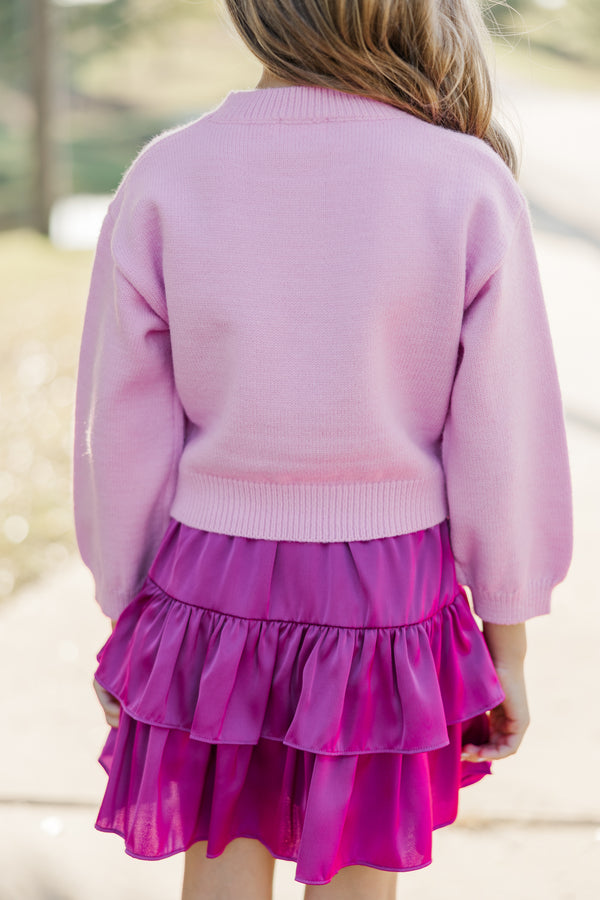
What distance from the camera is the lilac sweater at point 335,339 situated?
4.00 ft

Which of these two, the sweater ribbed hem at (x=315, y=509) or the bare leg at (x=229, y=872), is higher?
the sweater ribbed hem at (x=315, y=509)

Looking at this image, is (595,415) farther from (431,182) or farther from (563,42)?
(563,42)

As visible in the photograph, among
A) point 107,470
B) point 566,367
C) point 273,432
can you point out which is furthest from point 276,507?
point 566,367

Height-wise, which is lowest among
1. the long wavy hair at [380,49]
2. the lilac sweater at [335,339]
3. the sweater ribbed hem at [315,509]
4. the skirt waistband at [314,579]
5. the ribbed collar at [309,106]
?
the skirt waistband at [314,579]

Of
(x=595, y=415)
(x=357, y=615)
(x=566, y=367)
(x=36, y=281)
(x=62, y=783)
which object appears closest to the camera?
(x=357, y=615)

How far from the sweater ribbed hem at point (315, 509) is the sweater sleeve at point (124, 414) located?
119 millimetres

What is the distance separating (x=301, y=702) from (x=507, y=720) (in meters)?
0.36

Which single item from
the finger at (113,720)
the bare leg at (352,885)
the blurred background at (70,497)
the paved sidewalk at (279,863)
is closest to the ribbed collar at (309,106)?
the blurred background at (70,497)

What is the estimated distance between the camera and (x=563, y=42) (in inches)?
601

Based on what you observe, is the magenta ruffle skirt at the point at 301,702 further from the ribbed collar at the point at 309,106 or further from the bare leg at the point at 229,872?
the ribbed collar at the point at 309,106

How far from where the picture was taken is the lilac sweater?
1218mm

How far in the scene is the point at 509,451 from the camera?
1333mm

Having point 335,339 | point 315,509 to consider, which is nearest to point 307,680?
point 315,509

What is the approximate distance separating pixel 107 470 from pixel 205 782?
0.45 meters
